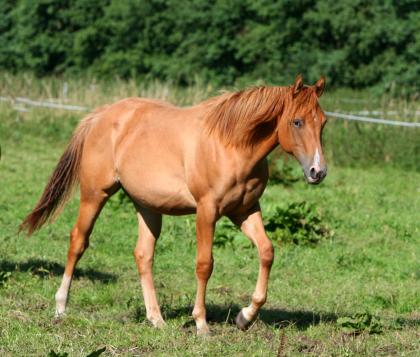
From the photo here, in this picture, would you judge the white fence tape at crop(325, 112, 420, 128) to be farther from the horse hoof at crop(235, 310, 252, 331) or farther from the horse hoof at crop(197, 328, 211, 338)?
the horse hoof at crop(197, 328, 211, 338)

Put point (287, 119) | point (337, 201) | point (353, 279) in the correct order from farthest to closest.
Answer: point (337, 201), point (353, 279), point (287, 119)

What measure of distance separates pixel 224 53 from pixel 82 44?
20.1ft

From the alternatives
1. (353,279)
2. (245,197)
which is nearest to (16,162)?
(353,279)

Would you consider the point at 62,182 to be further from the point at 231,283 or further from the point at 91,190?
the point at 231,283

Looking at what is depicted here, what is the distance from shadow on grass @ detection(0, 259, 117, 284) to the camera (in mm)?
9352

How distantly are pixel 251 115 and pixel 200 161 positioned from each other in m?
0.52

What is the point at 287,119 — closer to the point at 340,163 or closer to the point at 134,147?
the point at 134,147

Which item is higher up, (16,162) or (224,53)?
(16,162)

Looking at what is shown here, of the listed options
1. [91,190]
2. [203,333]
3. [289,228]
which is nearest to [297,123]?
[203,333]

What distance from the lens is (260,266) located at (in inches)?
283

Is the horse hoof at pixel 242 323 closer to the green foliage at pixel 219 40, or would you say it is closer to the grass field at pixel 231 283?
the grass field at pixel 231 283

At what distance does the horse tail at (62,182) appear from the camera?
8.37m

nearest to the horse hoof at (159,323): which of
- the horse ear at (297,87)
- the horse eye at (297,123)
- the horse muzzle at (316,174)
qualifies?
the horse muzzle at (316,174)

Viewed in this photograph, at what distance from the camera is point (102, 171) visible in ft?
26.3
